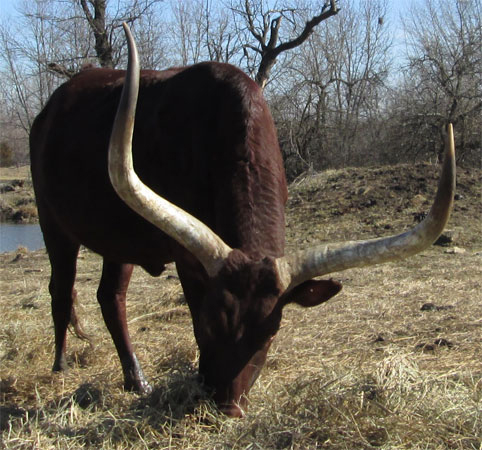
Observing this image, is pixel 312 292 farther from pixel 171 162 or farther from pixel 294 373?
pixel 294 373

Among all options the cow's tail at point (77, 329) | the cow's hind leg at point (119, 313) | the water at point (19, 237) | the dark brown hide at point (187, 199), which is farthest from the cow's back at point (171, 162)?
the water at point (19, 237)

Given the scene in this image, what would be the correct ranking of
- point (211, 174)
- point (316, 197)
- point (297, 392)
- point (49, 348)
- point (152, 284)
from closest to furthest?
point (297, 392)
point (211, 174)
point (49, 348)
point (152, 284)
point (316, 197)

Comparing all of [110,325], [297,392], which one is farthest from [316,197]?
[297,392]

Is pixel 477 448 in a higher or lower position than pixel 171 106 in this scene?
lower

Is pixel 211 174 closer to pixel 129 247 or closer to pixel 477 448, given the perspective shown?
pixel 129 247

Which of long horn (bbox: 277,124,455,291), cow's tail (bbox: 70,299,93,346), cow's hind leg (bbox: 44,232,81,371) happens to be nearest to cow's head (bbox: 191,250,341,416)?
long horn (bbox: 277,124,455,291)

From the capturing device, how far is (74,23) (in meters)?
16.7

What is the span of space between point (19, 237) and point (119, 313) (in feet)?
41.5

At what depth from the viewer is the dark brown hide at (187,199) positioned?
10.1 feet

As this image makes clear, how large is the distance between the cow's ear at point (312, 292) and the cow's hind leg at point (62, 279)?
97.5 inches

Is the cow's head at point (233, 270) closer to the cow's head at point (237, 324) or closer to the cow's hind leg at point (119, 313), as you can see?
the cow's head at point (237, 324)

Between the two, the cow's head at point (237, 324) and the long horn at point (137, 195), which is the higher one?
the long horn at point (137, 195)

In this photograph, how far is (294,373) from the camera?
4.59 m

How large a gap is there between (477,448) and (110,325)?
110 inches
